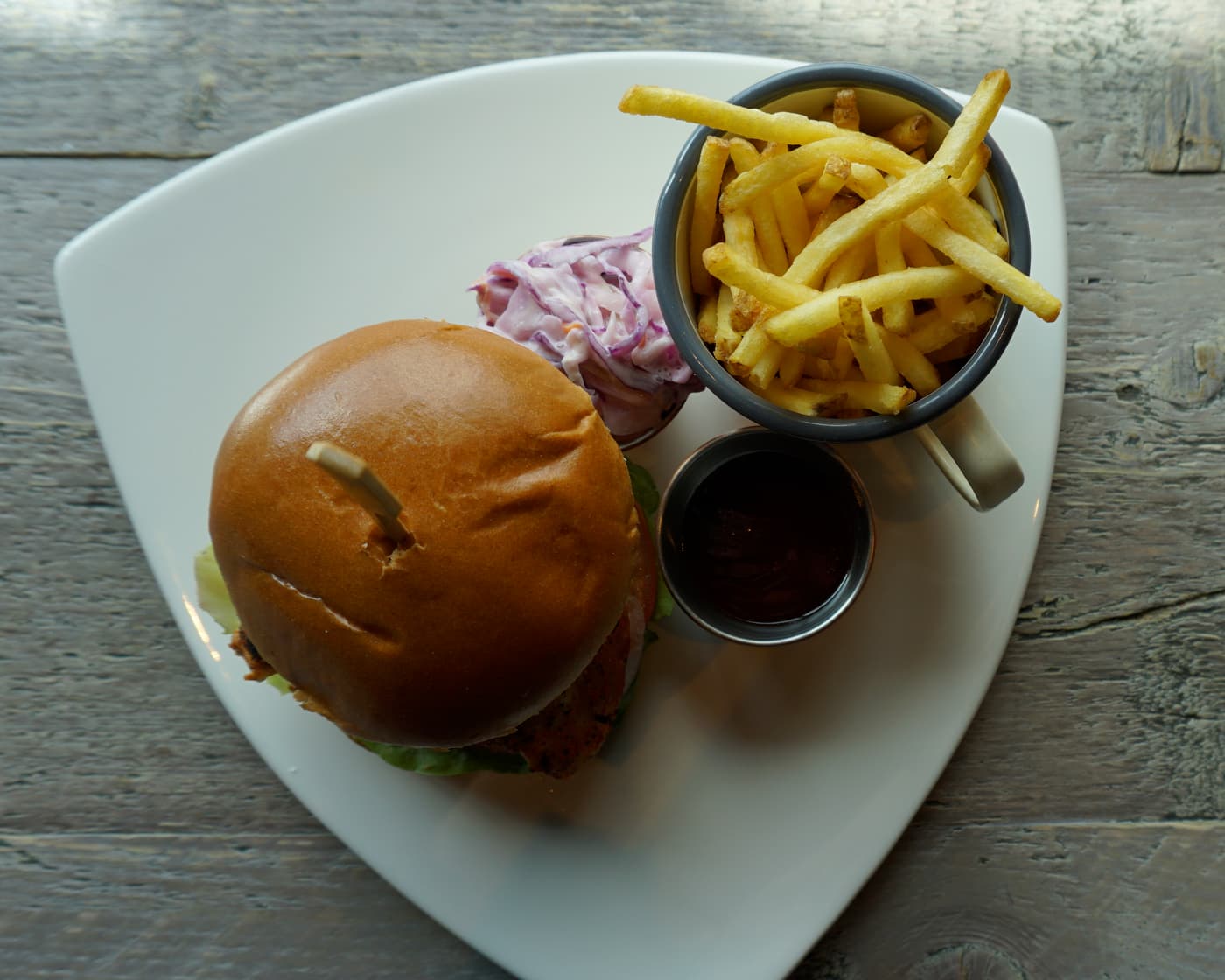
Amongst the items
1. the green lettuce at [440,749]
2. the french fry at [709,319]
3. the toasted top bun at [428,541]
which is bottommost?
the green lettuce at [440,749]

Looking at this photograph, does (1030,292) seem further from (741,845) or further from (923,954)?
(923,954)

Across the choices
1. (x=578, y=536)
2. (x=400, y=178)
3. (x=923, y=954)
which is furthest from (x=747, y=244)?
(x=923, y=954)

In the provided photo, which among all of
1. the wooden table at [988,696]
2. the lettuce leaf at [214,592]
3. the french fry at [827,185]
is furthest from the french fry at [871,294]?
the lettuce leaf at [214,592]

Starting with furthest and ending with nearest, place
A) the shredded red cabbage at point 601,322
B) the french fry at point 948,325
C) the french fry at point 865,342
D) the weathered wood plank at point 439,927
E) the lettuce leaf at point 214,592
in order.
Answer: the weathered wood plank at point 439,927 → the lettuce leaf at point 214,592 → the shredded red cabbage at point 601,322 → the french fry at point 948,325 → the french fry at point 865,342

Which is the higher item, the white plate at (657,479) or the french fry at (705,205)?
the french fry at (705,205)

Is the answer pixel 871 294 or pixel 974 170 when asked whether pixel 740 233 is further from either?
pixel 974 170

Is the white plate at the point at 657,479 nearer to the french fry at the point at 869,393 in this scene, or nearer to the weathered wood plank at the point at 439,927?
the weathered wood plank at the point at 439,927
